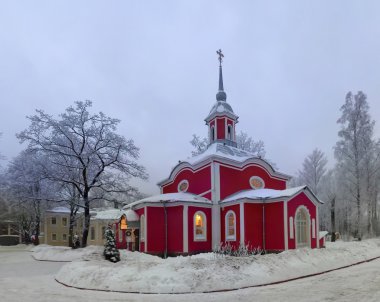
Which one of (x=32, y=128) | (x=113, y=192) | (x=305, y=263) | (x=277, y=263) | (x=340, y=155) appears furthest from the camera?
(x=340, y=155)

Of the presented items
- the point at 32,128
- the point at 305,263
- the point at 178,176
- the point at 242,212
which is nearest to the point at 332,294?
the point at 305,263

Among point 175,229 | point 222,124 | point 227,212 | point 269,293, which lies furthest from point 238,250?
point 222,124

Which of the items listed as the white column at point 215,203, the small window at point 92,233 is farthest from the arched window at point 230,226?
the small window at point 92,233

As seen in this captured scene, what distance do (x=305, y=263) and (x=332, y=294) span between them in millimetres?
4742

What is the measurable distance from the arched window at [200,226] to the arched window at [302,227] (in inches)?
208

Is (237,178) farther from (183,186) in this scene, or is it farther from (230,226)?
(183,186)

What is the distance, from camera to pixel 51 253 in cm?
2581

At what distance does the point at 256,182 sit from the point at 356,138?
33.6 feet

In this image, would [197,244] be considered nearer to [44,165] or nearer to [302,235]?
[302,235]

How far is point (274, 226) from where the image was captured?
2064 cm

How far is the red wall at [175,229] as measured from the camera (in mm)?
21438

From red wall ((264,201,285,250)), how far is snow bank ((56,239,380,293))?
541 cm

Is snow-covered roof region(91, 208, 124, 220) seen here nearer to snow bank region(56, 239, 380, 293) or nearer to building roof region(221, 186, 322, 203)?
building roof region(221, 186, 322, 203)

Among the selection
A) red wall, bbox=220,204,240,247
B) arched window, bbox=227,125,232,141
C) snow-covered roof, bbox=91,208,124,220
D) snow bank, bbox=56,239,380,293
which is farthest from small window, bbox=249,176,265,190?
snow-covered roof, bbox=91,208,124,220
